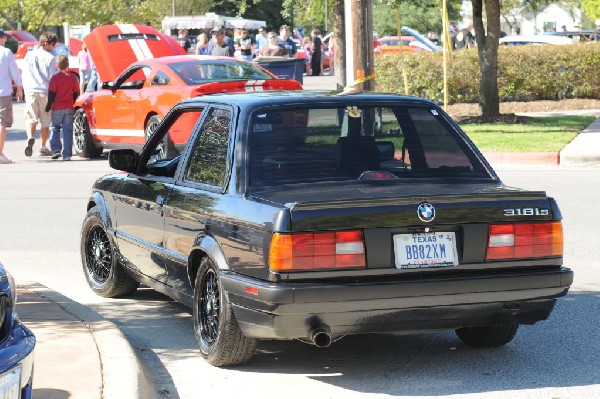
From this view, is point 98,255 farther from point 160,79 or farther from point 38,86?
point 38,86

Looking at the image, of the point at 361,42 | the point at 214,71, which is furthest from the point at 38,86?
the point at 361,42

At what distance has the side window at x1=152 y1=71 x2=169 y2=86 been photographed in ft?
60.4

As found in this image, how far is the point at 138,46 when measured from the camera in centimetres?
2211

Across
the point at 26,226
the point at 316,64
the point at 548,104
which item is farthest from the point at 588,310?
the point at 316,64

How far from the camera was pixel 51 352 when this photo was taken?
6.78 metres

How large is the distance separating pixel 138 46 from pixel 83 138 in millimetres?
2494

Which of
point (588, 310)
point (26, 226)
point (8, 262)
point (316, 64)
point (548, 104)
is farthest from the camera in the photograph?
point (316, 64)

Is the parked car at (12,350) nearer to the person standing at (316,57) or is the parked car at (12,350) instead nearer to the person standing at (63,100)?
the person standing at (63,100)

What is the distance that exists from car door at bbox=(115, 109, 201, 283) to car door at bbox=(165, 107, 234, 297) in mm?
173

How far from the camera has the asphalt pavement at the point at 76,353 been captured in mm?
6055

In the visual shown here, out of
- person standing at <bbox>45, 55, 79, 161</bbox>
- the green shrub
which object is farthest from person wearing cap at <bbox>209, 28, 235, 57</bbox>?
person standing at <bbox>45, 55, 79, 161</bbox>

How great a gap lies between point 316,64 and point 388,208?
151 feet

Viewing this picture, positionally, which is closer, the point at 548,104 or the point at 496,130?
the point at 496,130

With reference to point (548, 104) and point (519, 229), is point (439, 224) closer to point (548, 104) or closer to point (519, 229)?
point (519, 229)
